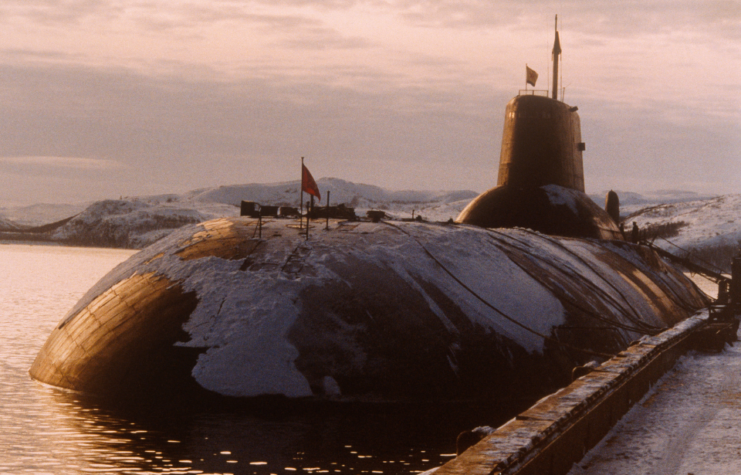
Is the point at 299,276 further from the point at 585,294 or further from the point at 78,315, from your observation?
the point at 585,294

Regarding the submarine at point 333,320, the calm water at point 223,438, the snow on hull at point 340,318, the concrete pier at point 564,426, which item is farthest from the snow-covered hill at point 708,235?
the calm water at point 223,438

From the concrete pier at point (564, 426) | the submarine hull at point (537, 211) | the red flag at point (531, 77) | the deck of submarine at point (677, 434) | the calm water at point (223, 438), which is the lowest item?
the calm water at point (223, 438)

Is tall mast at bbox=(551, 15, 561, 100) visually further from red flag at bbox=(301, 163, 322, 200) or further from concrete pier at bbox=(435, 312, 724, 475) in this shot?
concrete pier at bbox=(435, 312, 724, 475)

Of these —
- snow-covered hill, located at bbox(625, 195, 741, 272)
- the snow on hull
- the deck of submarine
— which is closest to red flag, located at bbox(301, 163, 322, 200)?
the snow on hull

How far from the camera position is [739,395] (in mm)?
14641

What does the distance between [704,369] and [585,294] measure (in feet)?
14.5

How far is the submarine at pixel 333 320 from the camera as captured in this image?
1550 centimetres

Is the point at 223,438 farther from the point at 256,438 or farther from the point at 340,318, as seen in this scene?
the point at 340,318

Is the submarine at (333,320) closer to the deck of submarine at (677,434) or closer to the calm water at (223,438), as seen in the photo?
the calm water at (223,438)

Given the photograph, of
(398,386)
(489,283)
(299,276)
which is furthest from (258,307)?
(489,283)

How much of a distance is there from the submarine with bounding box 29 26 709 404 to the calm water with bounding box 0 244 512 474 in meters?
0.38

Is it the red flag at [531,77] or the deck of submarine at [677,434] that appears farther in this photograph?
the red flag at [531,77]

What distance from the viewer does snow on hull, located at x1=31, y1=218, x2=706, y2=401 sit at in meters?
15.5

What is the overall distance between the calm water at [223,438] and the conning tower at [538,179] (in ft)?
58.1
